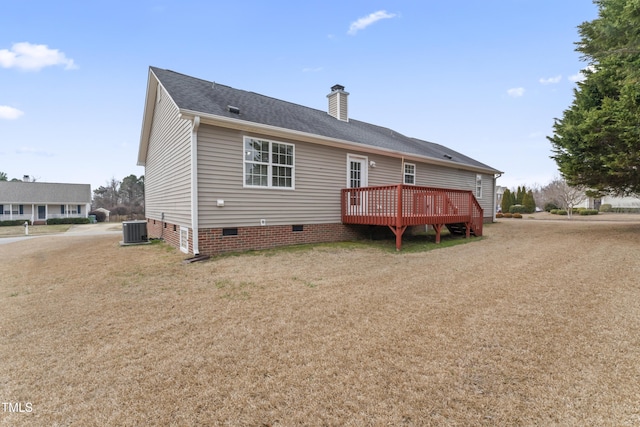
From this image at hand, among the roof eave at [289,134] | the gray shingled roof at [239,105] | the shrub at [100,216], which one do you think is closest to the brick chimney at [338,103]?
the gray shingled roof at [239,105]

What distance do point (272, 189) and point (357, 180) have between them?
12.1 feet

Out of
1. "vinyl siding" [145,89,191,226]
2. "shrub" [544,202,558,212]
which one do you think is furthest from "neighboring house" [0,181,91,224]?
"shrub" [544,202,558,212]

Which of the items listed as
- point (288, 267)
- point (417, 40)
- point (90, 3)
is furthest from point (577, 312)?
point (90, 3)

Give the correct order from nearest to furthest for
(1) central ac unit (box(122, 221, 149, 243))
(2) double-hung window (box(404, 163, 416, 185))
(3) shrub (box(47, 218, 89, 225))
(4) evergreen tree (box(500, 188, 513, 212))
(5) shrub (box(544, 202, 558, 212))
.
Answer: (1) central ac unit (box(122, 221, 149, 243)) → (2) double-hung window (box(404, 163, 416, 185)) → (3) shrub (box(47, 218, 89, 225)) → (4) evergreen tree (box(500, 188, 513, 212)) → (5) shrub (box(544, 202, 558, 212))

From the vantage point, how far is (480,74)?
14.4m

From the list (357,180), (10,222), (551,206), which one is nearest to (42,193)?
(10,222)

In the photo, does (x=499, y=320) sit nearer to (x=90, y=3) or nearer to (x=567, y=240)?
(x=567, y=240)

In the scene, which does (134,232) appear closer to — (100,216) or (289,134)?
(289,134)

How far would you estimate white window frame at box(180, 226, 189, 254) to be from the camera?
816 centimetres

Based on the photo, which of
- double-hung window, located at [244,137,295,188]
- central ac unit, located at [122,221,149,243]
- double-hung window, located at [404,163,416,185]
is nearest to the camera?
double-hung window, located at [244,137,295,188]

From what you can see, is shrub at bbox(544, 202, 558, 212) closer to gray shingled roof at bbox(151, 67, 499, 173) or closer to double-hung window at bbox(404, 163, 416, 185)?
double-hung window at bbox(404, 163, 416, 185)

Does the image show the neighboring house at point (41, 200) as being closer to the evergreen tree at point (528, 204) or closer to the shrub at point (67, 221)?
the shrub at point (67, 221)

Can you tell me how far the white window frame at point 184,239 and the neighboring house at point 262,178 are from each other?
4 cm

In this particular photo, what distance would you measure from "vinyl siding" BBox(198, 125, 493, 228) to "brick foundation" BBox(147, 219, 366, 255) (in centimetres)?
18
